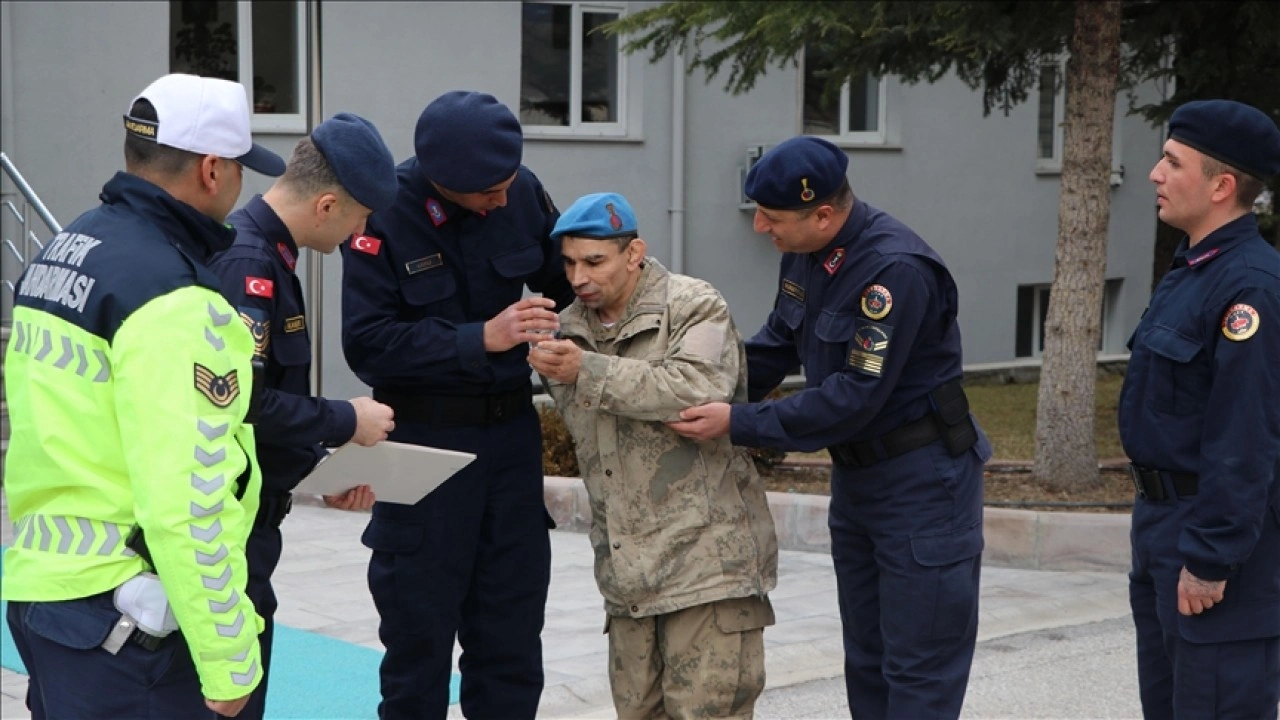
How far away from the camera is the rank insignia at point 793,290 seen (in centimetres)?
413

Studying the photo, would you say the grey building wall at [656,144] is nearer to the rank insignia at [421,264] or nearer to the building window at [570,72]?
the building window at [570,72]

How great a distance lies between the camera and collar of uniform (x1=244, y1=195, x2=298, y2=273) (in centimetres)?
348

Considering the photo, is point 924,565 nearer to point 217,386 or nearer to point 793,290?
point 793,290

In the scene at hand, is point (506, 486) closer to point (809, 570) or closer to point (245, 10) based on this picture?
point (809, 570)

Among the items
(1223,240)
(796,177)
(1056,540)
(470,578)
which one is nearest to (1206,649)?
(1223,240)

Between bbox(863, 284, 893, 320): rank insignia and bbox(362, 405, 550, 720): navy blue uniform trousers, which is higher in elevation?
bbox(863, 284, 893, 320): rank insignia

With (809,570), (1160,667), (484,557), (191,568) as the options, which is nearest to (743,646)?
(484,557)

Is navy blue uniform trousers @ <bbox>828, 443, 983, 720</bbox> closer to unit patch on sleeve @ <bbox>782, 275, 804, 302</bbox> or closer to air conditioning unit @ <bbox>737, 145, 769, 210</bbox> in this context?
unit patch on sleeve @ <bbox>782, 275, 804, 302</bbox>

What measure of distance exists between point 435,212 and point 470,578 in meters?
1.06

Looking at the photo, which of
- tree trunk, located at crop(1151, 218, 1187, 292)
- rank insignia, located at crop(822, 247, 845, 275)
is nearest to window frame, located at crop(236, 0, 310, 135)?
tree trunk, located at crop(1151, 218, 1187, 292)

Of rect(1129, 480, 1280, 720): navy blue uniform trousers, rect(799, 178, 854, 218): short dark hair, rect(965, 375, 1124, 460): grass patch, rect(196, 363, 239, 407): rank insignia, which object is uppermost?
rect(799, 178, 854, 218): short dark hair

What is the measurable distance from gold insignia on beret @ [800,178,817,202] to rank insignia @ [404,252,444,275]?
104 centimetres

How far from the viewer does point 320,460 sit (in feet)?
11.9

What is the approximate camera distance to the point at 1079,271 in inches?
331
